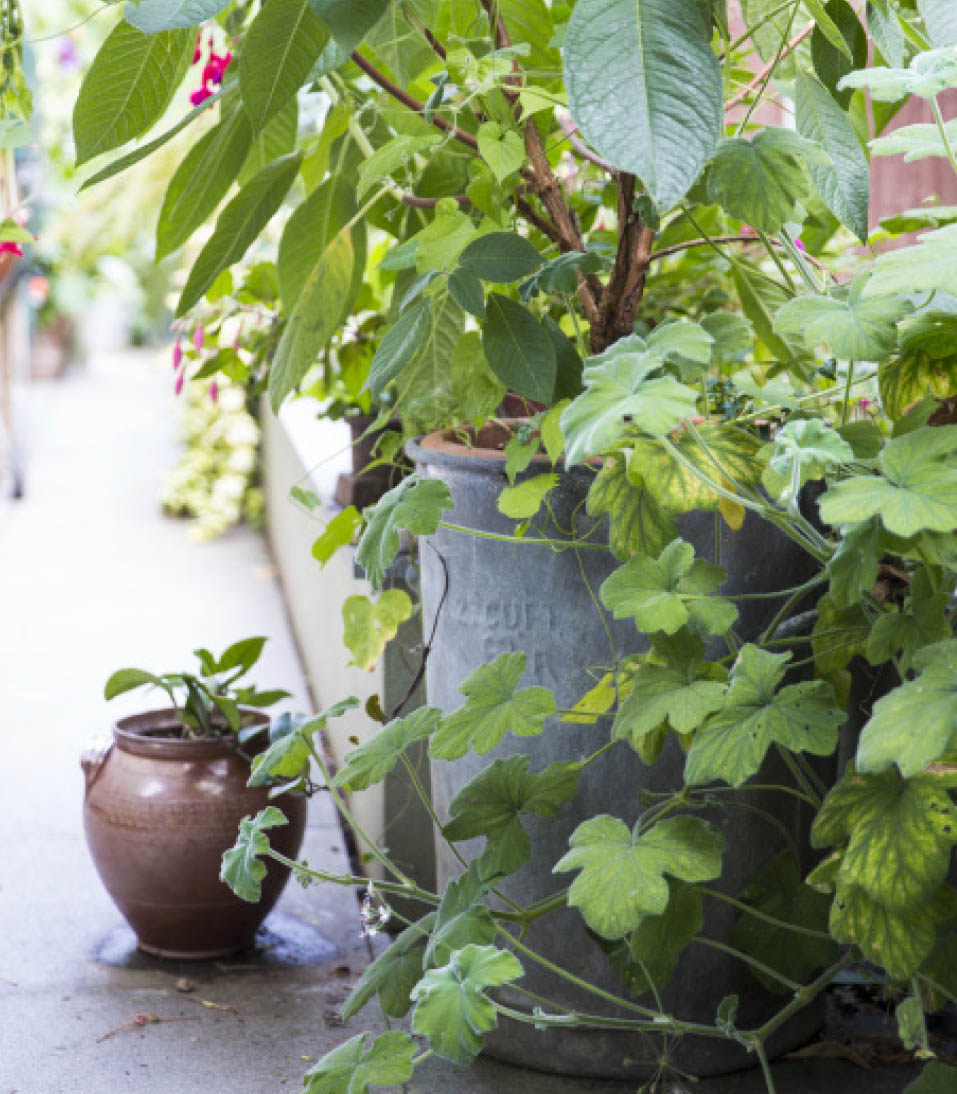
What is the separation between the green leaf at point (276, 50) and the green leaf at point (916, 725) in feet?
2.29

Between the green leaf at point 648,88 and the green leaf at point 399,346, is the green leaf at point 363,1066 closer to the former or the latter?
the green leaf at point 399,346

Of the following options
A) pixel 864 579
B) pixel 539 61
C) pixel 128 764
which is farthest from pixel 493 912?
pixel 539 61

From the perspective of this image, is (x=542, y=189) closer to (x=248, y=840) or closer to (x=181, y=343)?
(x=248, y=840)

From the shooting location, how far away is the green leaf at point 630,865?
1.19 metres

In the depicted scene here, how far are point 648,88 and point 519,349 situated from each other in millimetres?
425

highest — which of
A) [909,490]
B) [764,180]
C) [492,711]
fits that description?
[764,180]

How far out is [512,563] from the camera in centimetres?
159

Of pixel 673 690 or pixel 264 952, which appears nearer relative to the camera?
pixel 673 690

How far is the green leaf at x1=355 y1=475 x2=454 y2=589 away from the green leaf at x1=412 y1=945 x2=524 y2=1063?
1.18ft

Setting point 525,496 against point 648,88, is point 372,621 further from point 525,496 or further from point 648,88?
point 648,88

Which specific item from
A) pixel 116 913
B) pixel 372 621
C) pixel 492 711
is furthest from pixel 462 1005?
pixel 116 913

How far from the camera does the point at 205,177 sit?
153 centimetres

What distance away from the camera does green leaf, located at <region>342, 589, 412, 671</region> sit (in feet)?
5.97

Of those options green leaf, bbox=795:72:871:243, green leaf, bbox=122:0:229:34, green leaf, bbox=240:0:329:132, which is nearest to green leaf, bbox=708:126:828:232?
green leaf, bbox=795:72:871:243
